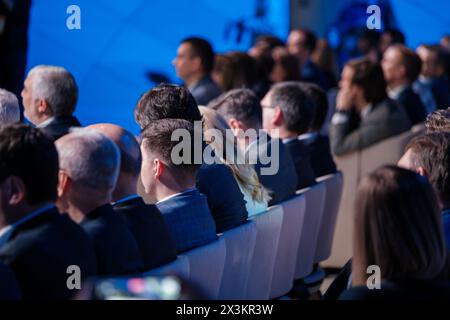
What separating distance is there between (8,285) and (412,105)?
19.2ft

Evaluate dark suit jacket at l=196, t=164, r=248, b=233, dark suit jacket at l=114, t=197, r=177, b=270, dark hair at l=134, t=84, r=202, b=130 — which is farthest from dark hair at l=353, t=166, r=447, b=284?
dark hair at l=134, t=84, r=202, b=130

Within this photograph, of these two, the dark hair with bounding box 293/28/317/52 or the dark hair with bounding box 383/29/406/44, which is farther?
the dark hair with bounding box 383/29/406/44

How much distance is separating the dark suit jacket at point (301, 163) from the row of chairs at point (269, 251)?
9cm

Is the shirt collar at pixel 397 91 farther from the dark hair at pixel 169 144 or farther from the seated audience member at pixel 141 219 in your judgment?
the seated audience member at pixel 141 219

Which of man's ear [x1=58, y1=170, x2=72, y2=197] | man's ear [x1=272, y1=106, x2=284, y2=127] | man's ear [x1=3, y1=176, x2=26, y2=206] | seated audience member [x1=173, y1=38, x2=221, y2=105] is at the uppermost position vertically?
seated audience member [x1=173, y1=38, x2=221, y2=105]

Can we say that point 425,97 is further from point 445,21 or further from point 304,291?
point 304,291

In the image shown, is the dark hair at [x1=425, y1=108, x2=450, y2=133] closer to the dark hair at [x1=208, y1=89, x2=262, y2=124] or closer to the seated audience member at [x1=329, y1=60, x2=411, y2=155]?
the dark hair at [x1=208, y1=89, x2=262, y2=124]

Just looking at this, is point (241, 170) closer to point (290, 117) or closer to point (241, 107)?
point (241, 107)

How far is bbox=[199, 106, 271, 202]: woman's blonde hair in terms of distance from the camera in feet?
14.6

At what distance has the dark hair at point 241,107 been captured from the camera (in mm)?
5176

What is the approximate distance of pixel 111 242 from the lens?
300 cm

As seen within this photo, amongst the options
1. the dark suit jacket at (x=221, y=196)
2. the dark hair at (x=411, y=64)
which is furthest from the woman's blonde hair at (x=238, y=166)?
the dark hair at (x=411, y=64)

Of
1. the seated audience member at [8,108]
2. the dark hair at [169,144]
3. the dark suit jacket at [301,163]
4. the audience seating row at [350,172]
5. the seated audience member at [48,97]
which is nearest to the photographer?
the dark hair at [169,144]

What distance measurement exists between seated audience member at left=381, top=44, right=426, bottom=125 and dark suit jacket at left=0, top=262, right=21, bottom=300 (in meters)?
5.77
